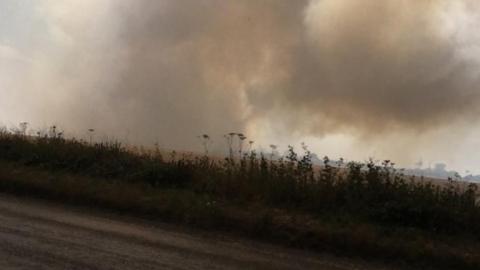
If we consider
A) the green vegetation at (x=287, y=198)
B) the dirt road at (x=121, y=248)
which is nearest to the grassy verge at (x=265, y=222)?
the green vegetation at (x=287, y=198)

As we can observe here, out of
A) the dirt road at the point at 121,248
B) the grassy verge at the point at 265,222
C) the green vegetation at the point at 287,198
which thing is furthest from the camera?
the green vegetation at the point at 287,198

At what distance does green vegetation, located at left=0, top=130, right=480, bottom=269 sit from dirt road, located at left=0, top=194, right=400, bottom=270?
29.9 inches

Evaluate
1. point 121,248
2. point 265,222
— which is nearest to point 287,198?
point 265,222

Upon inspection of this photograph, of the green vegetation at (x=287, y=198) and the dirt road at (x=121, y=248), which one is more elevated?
the green vegetation at (x=287, y=198)

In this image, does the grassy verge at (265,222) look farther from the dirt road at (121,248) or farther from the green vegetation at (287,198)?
the dirt road at (121,248)

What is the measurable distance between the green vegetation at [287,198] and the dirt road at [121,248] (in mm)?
759

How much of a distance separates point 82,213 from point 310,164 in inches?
205

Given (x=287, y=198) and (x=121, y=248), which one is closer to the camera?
(x=121, y=248)

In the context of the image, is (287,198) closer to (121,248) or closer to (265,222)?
(265,222)

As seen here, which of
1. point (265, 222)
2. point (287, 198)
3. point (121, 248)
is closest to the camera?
point (121, 248)

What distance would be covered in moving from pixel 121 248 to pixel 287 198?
15.8 feet

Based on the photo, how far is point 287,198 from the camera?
12.3 m

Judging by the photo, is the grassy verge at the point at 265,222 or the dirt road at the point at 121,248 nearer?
the dirt road at the point at 121,248

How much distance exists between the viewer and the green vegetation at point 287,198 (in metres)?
9.90
